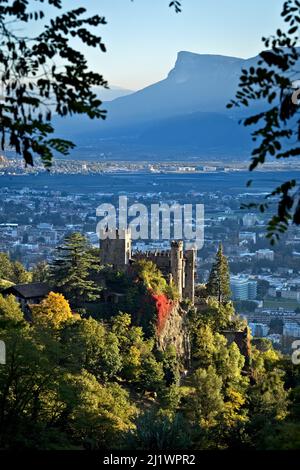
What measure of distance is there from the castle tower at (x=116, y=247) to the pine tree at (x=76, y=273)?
1.07m

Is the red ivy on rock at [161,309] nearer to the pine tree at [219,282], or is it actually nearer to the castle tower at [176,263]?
the castle tower at [176,263]

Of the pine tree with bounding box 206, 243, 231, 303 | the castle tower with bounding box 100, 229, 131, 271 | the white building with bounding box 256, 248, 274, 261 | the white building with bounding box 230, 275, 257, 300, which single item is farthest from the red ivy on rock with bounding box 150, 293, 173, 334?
the white building with bounding box 256, 248, 274, 261

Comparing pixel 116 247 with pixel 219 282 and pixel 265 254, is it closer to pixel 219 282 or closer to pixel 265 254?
pixel 219 282

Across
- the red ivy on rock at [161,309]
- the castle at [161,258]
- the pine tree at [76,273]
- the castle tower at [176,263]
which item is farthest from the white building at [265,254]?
the pine tree at [76,273]

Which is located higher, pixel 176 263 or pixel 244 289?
pixel 176 263

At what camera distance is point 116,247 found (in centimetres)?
2823

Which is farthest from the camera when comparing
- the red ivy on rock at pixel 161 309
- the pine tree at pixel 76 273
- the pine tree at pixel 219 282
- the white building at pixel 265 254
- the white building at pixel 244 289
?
the white building at pixel 265 254

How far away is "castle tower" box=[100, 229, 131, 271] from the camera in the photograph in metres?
28.1

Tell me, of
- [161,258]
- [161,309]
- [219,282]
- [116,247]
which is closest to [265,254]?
[219,282]

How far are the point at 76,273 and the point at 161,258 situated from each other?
3785mm

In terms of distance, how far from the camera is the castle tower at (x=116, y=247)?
92.1 feet

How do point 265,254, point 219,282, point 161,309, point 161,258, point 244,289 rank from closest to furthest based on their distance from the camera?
point 161,309
point 161,258
point 219,282
point 244,289
point 265,254

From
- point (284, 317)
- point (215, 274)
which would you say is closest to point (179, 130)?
point (284, 317)

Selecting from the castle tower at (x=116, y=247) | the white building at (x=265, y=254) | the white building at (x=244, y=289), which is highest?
the castle tower at (x=116, y=247)
